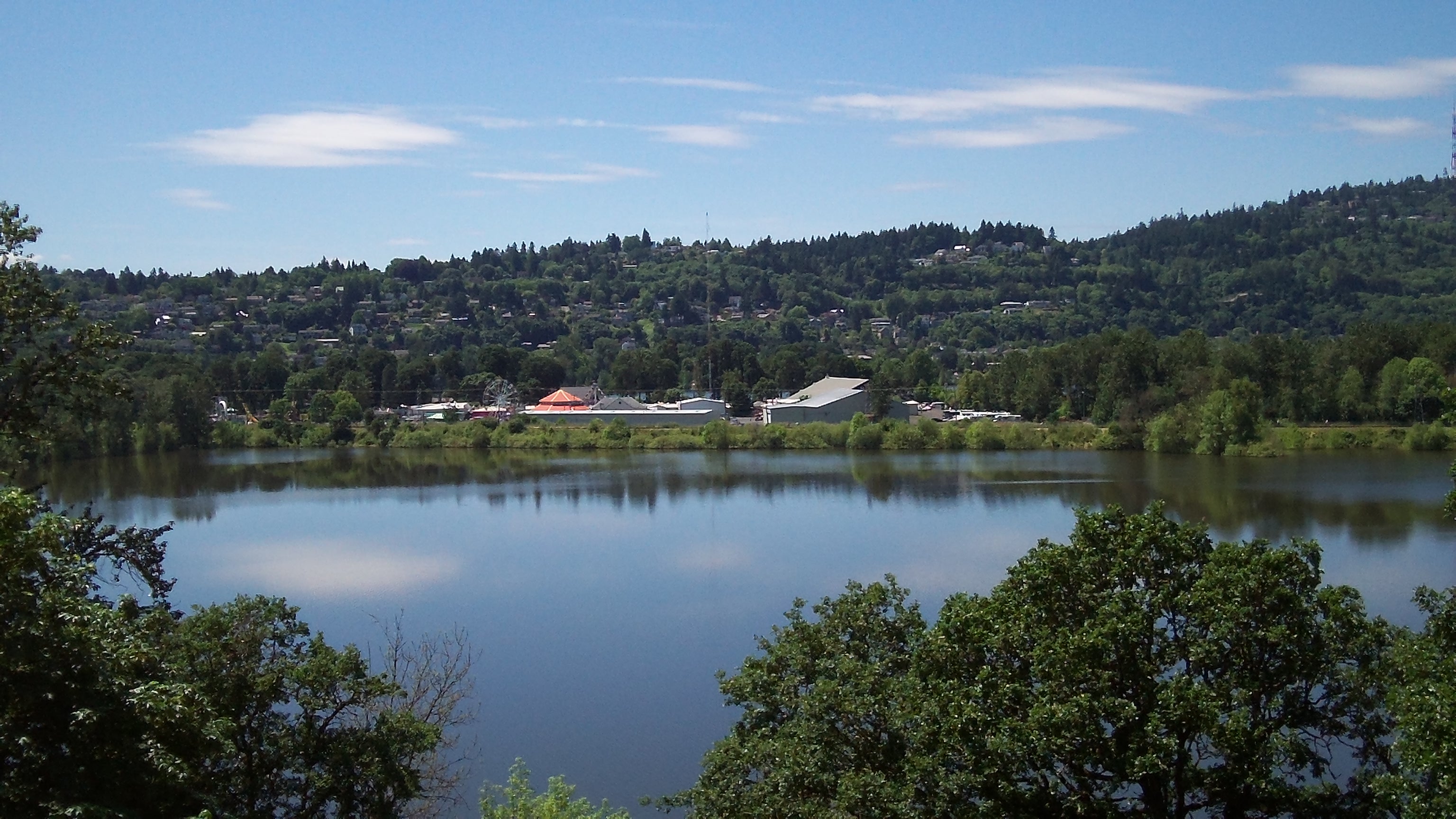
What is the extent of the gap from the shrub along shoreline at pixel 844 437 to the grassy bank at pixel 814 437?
4cm

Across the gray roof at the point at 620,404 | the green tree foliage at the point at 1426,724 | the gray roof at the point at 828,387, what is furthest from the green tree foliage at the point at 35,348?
the gray roof at the point at 620,404

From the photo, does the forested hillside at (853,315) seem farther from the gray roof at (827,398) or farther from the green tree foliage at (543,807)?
the green tree foliage at (543,807)

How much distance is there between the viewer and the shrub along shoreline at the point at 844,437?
37.9m

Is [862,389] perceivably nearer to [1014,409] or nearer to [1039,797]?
[1014,409]

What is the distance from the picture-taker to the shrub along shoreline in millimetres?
37938

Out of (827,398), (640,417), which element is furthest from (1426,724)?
(640,417)

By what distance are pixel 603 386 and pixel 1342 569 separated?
180 feet

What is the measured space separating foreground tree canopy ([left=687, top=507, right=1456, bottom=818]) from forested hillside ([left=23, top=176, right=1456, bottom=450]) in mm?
35251

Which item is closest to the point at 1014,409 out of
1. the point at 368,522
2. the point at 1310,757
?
the point at 368,522

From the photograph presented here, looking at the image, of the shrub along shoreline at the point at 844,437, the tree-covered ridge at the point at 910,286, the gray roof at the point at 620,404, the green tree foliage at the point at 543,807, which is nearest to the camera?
the green tree foliage at the point at 543,807

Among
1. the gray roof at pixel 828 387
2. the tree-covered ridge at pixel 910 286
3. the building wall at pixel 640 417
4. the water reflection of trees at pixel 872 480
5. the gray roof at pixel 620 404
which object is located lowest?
the water reflection of trees at pixel 872 480

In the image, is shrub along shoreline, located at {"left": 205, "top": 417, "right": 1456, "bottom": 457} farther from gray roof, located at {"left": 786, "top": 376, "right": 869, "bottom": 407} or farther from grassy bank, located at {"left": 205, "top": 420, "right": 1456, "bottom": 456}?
gray roof, located at {"left": 786, "top": 376, "right": 869, "bottom": 407}

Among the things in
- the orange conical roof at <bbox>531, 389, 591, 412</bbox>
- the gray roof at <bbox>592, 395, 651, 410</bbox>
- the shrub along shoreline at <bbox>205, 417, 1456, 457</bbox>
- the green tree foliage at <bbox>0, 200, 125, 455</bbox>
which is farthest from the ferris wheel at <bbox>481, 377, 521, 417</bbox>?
the green tree foliage at <bbox>0, 200, 125, 455</bbox>

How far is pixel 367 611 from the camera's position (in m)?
18.8
